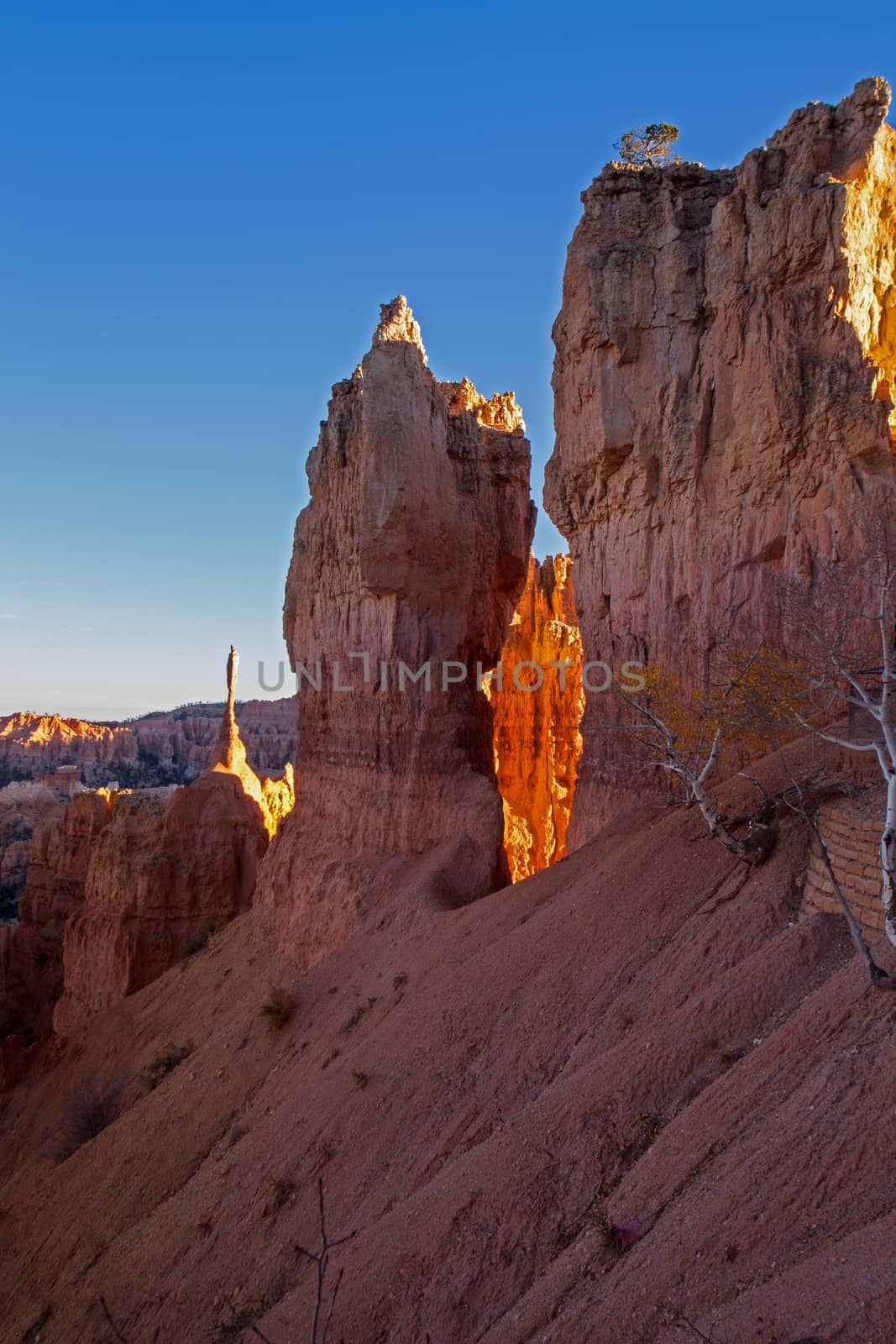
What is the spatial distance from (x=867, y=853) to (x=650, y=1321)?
4514 millimetres

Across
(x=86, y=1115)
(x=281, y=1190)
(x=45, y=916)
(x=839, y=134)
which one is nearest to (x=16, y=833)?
(x=45, y=916)

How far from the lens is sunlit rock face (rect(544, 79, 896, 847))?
12328 millimetres

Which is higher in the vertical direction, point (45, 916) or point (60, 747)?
point (60, 747)

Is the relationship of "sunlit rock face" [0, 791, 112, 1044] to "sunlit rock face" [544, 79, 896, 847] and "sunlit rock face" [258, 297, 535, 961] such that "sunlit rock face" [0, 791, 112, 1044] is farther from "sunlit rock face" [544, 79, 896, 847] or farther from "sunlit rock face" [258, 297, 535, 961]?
"sunlit rock face" [544, 79, 896, 847]

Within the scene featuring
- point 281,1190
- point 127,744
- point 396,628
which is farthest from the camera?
point 127,744

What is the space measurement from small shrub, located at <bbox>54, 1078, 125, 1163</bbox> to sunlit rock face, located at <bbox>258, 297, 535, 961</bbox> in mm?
5193

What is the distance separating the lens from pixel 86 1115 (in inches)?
738

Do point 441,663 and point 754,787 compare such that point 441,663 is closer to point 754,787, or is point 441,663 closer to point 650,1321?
point 754,787

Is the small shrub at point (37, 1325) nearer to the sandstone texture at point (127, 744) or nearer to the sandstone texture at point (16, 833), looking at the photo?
the sandstone texture at point (16, 833)

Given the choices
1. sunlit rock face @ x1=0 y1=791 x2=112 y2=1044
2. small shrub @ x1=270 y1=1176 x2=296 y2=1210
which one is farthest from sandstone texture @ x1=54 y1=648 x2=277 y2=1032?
small shrub @ x1=270 y1=1176 x2=296 y2=1210

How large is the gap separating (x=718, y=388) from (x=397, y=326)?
8776 mm

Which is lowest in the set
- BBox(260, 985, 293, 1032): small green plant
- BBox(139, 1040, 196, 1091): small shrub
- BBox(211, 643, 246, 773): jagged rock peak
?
BBox(139, 1040, 196, 1091): small shrub

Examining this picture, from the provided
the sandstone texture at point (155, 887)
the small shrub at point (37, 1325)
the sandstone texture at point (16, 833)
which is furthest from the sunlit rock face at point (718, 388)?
the sandstone texture at point (16, 833)

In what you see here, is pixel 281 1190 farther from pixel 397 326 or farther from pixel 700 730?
pixel 397 326
